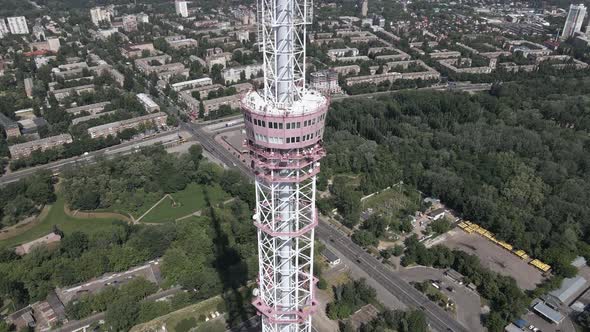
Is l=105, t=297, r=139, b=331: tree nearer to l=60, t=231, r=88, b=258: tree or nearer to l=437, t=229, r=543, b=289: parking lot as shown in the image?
l=60, t=231, r=88, b=258: tree

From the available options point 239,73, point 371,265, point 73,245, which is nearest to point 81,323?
point 73,245

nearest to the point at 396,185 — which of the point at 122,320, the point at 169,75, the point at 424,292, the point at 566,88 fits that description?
the point at 424,292

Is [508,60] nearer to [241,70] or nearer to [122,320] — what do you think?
[241,70]

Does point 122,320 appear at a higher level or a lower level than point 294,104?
lower

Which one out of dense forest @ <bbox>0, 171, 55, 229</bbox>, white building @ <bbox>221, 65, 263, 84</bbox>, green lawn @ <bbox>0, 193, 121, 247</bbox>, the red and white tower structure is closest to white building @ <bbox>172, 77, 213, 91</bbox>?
white building @ <bbox>221, 65, 263, 84</bbox>

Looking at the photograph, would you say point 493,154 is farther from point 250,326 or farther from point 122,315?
point 122,315
